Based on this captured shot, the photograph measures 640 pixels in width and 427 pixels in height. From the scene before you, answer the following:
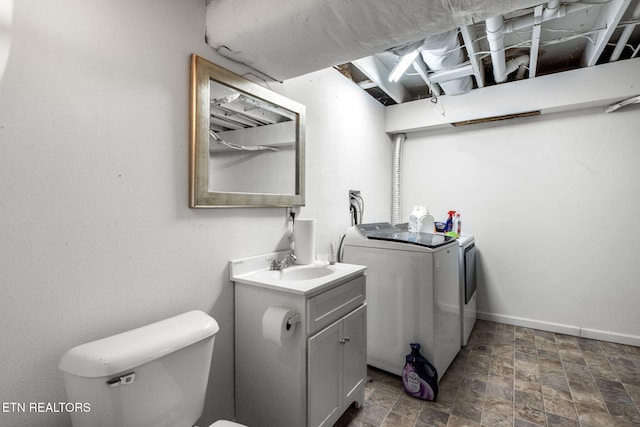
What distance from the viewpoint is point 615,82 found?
2566mm

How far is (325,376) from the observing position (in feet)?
5.21

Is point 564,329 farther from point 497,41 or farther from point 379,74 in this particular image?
point 379,74

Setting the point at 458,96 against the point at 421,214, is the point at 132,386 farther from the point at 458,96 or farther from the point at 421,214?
the point at 458,96

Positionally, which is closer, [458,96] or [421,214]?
[421,214]

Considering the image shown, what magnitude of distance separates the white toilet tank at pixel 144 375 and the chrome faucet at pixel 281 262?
2.19 feet

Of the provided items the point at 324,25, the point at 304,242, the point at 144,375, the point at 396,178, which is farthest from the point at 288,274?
the point at 396,178

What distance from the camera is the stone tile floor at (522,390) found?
1.81m

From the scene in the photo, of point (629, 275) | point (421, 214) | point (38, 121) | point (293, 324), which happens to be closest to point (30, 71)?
point (38, 121)

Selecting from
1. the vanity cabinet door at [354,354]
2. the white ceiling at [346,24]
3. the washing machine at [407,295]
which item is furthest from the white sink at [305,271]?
the white ceiling at [346,24]

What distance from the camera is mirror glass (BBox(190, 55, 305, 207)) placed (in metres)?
1.50

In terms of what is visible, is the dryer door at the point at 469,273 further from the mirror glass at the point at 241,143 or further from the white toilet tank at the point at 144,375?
the white toilet tank at the point at 144,375

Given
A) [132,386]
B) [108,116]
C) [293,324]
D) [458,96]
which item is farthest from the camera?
[458,96]

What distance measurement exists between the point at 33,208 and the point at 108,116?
0.43 meters

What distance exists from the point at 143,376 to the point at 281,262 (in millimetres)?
991
